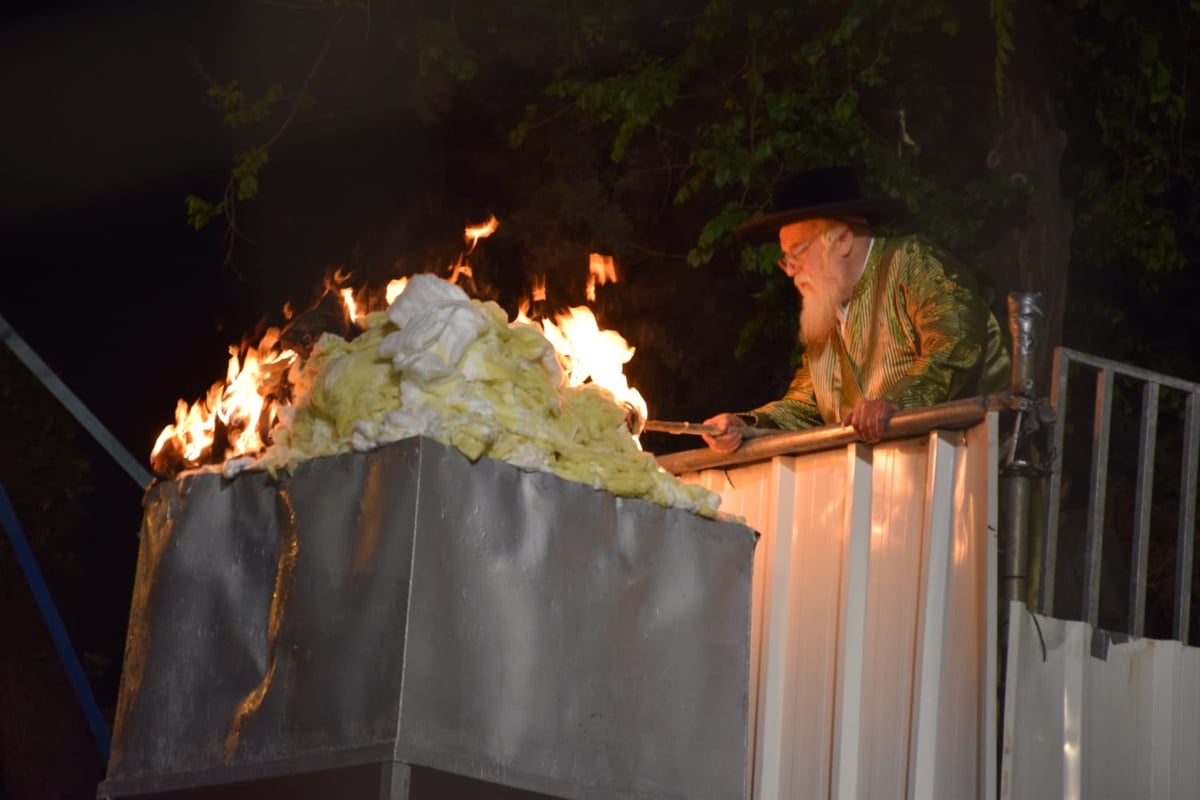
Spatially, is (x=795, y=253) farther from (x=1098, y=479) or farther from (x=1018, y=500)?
(x=1018, y=500)

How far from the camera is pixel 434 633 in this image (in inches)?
169

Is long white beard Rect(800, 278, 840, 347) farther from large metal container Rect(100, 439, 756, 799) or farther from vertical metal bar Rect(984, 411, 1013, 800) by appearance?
large metal container Rect(100, 439, 756, 799)

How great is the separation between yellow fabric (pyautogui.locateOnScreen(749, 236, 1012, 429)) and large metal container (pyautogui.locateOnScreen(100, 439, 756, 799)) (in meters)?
1.48

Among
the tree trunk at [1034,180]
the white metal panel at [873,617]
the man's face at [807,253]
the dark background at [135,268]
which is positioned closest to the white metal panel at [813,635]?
the white metal panel at [873,617]

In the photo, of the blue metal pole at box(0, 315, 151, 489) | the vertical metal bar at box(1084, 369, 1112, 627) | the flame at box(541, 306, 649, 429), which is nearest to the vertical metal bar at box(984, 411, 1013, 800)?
the vertical metal bar at box(1084, 369, 1112, 627)

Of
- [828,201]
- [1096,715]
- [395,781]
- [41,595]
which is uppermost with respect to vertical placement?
[828,201]

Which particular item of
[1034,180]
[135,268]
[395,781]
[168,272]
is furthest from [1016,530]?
[135,268]

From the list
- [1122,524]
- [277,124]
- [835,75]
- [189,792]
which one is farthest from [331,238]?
[189,792]

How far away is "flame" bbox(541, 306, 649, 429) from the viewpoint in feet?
19.5

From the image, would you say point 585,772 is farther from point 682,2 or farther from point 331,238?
point 331,238

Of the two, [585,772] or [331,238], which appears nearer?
[585,772]

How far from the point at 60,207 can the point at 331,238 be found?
2.50 m

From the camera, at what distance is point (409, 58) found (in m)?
12.5

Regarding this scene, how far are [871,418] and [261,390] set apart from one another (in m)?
1.83
